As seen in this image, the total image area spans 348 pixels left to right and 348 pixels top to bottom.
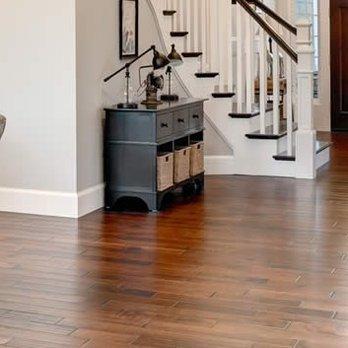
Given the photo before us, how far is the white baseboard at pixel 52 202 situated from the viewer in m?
5.64

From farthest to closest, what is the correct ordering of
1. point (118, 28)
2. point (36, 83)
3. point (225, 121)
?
point (225, 121)
point (118, 28)
point (36, 83)

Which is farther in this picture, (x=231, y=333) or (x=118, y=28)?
(x=118, y=28)

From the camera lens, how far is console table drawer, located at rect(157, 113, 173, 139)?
5746mm

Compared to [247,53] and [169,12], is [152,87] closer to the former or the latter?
[169,12]

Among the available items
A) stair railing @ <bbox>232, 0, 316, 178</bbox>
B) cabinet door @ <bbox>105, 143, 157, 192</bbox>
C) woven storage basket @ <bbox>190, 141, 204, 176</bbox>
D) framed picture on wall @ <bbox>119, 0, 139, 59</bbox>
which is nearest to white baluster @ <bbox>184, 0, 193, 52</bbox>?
stair railing @ <bbox>232, 0, 316, 178</bbox>

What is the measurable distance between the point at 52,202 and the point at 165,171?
827 millimetres

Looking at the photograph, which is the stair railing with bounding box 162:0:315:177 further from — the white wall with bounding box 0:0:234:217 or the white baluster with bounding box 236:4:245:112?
the white wall with bounding box 0:0:234:217

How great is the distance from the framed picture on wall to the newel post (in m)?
1.47

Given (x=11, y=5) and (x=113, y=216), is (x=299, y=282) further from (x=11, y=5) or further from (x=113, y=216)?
(x=11, y=5)

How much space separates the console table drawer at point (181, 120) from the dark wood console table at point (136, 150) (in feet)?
0.25

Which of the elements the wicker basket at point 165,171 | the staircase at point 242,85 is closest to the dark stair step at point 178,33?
the staircase at point 242,85

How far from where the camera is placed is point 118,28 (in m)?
6.03

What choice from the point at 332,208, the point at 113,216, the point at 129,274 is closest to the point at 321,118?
the point at 332,208

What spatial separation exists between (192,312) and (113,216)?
216cm
